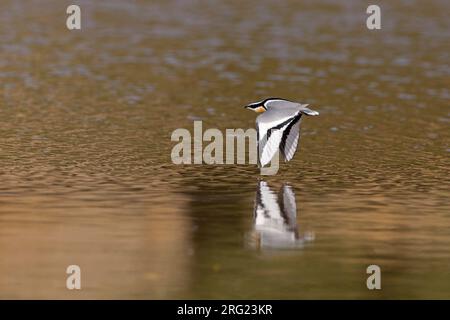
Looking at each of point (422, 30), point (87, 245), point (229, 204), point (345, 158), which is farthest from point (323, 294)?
point (422, 30)

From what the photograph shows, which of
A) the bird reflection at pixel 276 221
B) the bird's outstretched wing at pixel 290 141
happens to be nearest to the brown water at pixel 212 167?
the bird reflection at pixel 276 221

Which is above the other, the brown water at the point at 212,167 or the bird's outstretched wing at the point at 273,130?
the bird's outstretched wing at the point at 273,130

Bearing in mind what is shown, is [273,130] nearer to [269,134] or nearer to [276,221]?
[269,134]

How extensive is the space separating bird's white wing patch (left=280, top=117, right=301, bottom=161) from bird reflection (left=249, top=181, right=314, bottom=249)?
1.30 m

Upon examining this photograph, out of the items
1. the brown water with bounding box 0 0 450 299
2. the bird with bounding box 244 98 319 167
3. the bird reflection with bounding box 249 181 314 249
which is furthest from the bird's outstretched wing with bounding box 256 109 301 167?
the bird reflection with bounding box 249 181 314 249

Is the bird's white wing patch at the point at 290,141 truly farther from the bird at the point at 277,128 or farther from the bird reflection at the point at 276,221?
the bird reflection at the point at 276,221

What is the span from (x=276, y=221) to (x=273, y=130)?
12.4 ft

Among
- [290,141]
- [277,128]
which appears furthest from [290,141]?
[277,128]

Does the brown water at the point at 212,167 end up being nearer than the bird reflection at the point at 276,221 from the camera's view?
Yes

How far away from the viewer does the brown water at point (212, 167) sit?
1859cm

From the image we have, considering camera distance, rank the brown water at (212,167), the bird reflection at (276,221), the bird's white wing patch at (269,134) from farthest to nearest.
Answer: the bird's white wing patch at (269,134)
the bird reflection at (276,221)
the brown water at (212,167)

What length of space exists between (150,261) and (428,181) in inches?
314

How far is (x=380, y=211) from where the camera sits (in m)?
22.6
